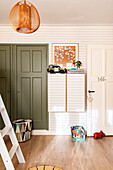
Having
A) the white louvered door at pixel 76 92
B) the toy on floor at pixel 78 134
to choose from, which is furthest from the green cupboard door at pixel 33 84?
the toy on floor at pixel 78 134

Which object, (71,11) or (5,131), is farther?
(71,11)

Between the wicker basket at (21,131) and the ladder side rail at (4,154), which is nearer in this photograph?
the ladder side rail at (4,154)

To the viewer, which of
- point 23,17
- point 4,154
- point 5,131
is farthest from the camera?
point 5,131

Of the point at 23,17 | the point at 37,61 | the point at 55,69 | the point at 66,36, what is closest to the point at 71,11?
the point at 66,36

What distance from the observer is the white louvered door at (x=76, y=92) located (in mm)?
3752

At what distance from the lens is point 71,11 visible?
3229 mm

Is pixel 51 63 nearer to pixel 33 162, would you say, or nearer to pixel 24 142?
pixel 24 142

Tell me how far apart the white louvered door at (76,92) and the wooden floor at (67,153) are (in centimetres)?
76

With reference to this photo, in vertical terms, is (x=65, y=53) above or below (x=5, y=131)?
above

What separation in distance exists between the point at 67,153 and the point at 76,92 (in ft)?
4.47

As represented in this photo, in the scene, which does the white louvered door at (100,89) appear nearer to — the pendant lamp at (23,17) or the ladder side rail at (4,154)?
the ladder side rail at (4,154)

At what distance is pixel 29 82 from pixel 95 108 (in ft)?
5.76

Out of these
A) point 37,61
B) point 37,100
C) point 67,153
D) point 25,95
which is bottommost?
point 67,153

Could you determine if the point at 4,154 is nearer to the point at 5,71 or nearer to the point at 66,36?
the point at 5,71
